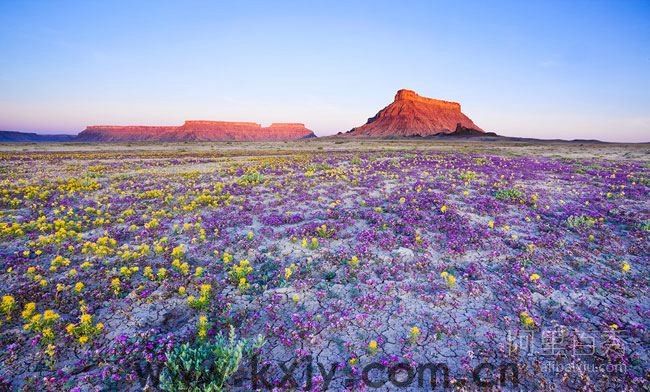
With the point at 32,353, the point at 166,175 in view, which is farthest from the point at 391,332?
the point at 166,175

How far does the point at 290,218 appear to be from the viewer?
12.1m

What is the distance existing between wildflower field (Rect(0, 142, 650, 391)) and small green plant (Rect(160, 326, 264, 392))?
65 millimetres

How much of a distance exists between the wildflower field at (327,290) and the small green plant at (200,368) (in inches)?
2.6

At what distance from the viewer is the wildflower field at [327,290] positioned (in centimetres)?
525

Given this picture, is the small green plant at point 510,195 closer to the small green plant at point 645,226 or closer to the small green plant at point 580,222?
the small green plant at point 580,222

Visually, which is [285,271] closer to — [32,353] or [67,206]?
[32,353]

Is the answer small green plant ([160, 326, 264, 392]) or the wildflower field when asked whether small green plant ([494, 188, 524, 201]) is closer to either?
the wildflower field

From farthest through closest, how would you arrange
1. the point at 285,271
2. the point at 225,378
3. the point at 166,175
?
the point at 166,175, the point at 285,271, the point at 225,378

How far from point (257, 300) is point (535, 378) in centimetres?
498

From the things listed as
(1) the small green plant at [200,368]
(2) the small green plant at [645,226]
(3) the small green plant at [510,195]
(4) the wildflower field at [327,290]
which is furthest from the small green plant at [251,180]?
(2) the small green plant at [645,226]

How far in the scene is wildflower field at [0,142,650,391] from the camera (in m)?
5.25

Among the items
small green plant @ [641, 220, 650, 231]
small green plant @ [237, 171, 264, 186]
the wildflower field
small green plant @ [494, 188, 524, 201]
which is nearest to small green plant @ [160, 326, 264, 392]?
the wildflower field

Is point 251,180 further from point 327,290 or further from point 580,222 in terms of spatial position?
point 580,222

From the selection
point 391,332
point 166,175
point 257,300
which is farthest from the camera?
point 166,175
